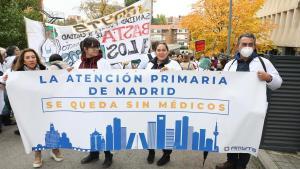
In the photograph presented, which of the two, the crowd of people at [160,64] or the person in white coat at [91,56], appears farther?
the person in white coat at [91,56]

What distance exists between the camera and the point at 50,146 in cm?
480

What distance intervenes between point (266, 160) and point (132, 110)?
7.99 ft

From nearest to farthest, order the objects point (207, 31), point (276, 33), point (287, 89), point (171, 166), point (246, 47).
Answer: point (246, 47), point (171, 166), point (287, 89), point (207, 31), point (276, 33)

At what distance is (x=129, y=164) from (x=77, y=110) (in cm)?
138

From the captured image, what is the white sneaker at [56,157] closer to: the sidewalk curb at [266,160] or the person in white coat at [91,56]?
the person in white coat at [91,56]

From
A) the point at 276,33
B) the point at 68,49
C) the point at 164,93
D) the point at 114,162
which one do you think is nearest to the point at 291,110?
the point at 164,93

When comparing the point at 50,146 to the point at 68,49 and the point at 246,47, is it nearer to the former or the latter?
the point at 246,47

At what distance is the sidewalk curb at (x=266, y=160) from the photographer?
17.6 ft

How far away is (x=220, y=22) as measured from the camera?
2777cm

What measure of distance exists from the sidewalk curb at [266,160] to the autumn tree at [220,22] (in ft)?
70.3

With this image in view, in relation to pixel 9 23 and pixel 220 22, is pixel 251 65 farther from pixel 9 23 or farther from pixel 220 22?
pixel 220 22

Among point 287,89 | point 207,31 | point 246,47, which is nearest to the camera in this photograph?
point 246,47

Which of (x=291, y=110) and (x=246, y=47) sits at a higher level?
(x=246, y=47)

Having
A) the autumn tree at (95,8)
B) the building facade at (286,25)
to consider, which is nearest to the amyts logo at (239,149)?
the building facade at (286,25)
